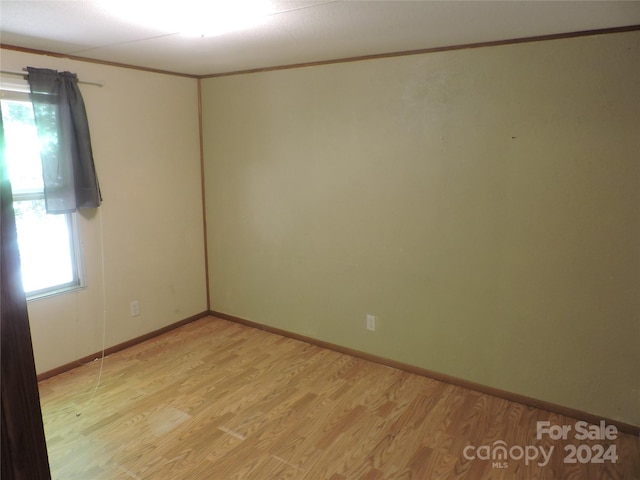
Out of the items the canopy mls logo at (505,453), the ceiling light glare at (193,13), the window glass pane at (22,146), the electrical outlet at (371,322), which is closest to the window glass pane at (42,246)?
the window glass pane at (22,146)

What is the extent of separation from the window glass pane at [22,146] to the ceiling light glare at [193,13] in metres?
1.21

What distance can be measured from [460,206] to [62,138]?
2677 mm

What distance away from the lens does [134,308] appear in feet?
11.5

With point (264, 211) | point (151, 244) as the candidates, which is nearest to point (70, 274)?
point (151, 244)

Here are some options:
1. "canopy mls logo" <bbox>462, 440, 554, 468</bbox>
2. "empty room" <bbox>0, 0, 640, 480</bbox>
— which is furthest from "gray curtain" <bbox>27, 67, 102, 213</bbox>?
"canopy mls logo" <bbox>462, 440, 554, 468</bbox>

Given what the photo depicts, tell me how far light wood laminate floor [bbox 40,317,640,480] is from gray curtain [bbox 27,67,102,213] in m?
1.33

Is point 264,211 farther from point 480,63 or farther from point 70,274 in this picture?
point 480,63

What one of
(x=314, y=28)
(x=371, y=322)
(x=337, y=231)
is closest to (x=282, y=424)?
(x=371, y=322)

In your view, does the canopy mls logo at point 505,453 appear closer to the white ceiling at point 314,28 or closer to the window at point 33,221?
the white ceiling at point 314,28

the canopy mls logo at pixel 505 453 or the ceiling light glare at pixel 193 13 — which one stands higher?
the ceiling light glare at pixel 193 13

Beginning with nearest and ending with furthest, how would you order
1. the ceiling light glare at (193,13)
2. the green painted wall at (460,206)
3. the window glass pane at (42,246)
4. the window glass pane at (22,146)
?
the ceiling light glare at (193,13) → the green painted wall at (460,206) → the window glass pane at (22,146) → the window glass pane at (42,246)

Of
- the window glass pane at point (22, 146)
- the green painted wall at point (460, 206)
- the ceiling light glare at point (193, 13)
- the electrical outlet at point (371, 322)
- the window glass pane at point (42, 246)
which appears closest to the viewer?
the ceiling light glare at point (193, 13)

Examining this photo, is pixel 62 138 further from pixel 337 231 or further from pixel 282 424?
pixel 282 424

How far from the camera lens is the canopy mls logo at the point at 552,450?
2227mm
